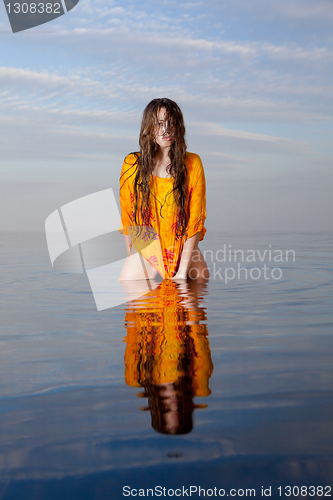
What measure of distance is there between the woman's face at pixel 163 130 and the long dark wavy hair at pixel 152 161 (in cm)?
2

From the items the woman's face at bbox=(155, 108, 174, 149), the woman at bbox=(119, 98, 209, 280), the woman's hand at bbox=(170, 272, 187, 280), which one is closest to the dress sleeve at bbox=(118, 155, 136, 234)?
the woman at bbox=(119, 98, 209, 280)

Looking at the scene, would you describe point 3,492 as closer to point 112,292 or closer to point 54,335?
point 54,335

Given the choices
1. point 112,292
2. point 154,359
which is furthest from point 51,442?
point 112,292

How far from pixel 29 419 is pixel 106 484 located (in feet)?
1.21

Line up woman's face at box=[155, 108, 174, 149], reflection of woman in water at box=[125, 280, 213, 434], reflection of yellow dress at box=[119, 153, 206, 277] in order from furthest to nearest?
1. reflection of yellow dress at box=[119, 153, 206, 277]
2. woman's face at box=[155, 108, 174, 149]
3. reflection of woman in water at box=[125, 280, 213, 434]

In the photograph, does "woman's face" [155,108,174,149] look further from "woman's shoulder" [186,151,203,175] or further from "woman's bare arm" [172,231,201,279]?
"woman's bare arm" [172,231,201,279]

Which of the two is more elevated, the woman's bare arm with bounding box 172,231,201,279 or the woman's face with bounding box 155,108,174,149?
the woman's face with bounding box 155,108,174,149

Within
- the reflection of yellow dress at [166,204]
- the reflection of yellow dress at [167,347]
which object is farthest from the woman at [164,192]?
the reflection of yellow dress at [167,347]

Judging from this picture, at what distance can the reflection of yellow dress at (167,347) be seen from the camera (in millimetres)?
1502

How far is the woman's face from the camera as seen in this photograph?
3.66 m

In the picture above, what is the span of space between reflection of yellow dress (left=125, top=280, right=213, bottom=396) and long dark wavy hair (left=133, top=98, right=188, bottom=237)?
1.11m

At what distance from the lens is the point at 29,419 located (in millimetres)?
1225

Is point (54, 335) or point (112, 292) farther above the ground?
point (54, 335)

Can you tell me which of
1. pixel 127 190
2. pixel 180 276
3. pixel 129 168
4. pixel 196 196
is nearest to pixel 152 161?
pixel 129 168
